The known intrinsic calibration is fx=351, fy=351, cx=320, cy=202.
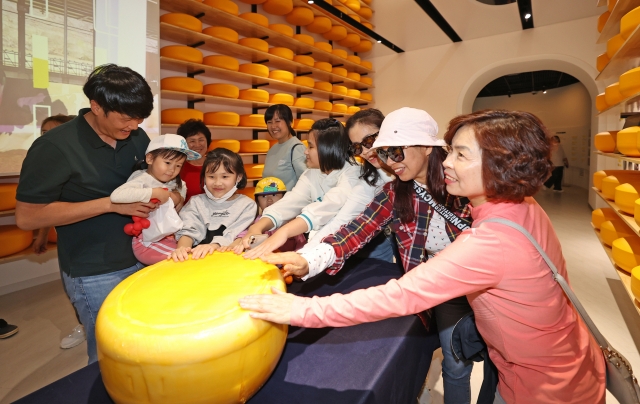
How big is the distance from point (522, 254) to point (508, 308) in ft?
0.56

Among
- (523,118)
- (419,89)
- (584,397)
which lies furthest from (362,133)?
(419,89)

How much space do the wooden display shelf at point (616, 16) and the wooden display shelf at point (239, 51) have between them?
4.14 metres

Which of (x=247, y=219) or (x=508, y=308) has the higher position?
(x=247, y=219)

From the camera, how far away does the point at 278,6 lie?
563 cm

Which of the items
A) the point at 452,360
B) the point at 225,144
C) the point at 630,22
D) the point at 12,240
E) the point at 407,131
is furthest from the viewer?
the point at 225,144

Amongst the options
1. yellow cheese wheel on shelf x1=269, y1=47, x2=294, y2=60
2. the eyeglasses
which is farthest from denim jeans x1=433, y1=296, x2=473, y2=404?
yellow cheese wheel on shelf x1=269, y1=47, x2=294, y2=60

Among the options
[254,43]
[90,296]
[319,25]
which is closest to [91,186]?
[90,296]

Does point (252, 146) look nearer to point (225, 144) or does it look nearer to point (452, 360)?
point (225, 144)

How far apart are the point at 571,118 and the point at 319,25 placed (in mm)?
10991

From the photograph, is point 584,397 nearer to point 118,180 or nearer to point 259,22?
point 118,180

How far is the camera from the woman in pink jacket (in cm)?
90

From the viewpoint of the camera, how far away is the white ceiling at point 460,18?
646 cm

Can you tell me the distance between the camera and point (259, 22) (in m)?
5.18

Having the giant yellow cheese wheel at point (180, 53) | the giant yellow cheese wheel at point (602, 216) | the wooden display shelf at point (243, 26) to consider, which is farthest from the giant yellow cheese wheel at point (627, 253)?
the wooden display shelf at point (243, 26)
